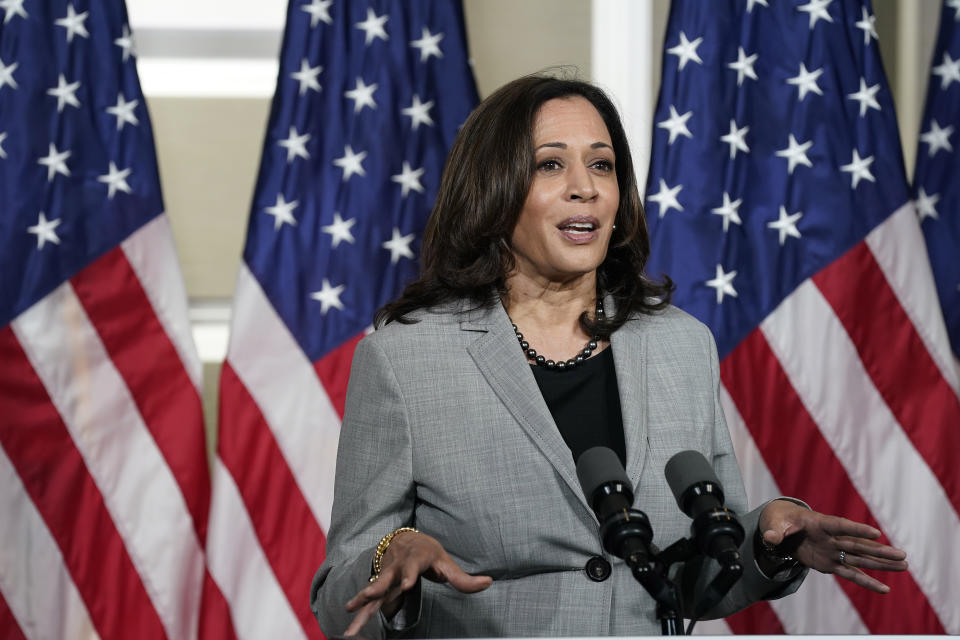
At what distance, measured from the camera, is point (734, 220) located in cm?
312

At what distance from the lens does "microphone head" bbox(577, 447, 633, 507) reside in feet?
3.73

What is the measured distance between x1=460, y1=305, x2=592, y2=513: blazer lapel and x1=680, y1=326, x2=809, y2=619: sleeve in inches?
7.9

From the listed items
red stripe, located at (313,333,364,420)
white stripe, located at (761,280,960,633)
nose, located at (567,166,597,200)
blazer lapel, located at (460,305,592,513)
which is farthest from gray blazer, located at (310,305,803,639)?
white stripe, located at (761,280,960,633)

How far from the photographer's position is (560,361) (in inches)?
68.1

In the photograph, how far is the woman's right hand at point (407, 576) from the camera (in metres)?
1.19

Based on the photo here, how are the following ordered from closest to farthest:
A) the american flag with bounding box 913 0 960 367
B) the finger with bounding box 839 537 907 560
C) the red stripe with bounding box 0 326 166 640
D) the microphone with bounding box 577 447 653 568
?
the microphone with bounding box 577 447 653 568 → the finger with bounding box 839 537 907 560 → the red stripe with bounding box 0 326 166 640 → the american flag with bounding box 913 0 960 367

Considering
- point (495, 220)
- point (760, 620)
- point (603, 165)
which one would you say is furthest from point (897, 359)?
point (495, 220)

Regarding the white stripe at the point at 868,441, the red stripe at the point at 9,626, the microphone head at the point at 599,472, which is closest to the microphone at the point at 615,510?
the microphone head at the point at 599,472

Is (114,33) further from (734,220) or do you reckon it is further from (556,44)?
(734,220)

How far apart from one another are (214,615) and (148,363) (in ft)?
2.45

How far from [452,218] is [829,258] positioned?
65.1 inches

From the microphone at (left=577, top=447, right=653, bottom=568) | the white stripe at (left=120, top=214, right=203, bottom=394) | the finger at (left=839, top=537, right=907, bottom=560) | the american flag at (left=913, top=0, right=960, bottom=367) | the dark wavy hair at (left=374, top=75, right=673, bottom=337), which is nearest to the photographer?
the microphone at (left=577, top=447, right=653, bottom=568)

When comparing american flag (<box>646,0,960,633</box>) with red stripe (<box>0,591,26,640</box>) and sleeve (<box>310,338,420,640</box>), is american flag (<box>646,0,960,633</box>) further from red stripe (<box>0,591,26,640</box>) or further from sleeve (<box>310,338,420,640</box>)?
red stripe (<box>0,591,26,640</box>)

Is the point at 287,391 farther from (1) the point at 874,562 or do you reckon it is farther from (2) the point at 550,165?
(1) the point at 874,562
